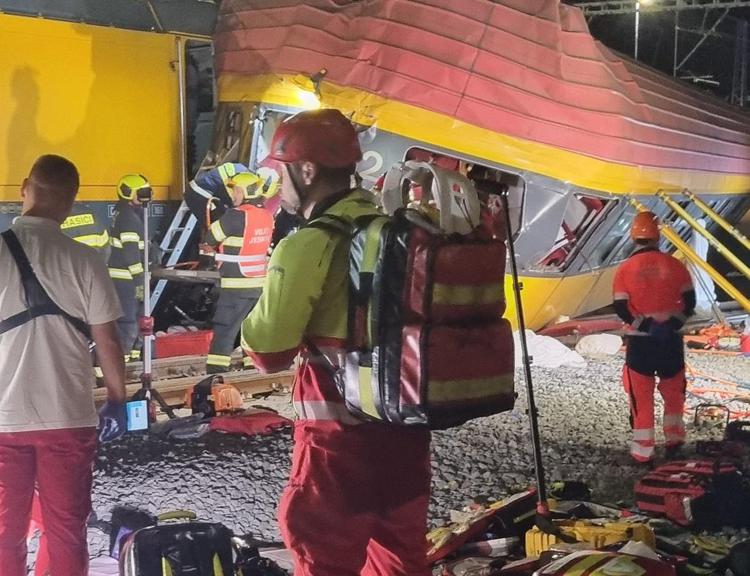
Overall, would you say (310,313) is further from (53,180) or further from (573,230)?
(573,230)

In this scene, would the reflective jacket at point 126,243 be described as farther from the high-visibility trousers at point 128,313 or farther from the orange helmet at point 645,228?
the orange helmet at point 645,228

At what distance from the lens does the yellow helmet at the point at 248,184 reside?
6820 mm

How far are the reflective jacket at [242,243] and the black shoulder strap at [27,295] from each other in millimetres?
4090

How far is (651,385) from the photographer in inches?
209

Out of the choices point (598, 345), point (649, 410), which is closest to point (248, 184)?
point (649, 410)

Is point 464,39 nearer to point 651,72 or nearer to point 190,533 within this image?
point 651,72

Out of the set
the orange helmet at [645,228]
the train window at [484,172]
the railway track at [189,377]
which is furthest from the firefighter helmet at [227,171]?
the orange helmet at [645,228]

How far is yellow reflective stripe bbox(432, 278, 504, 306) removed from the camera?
2152 mm

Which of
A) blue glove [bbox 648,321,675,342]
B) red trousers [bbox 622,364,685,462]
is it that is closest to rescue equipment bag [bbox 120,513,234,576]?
red trousers [bbox 622,364,685,462]

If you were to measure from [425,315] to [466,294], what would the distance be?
13 centimetres

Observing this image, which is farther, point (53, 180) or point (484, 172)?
point (484, 172)

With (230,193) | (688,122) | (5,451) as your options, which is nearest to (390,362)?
(5,451)

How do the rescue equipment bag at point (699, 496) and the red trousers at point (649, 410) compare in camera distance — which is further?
the red trousers at point (649, 410)

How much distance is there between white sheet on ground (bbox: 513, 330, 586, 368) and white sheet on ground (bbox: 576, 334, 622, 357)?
1.27 ft
